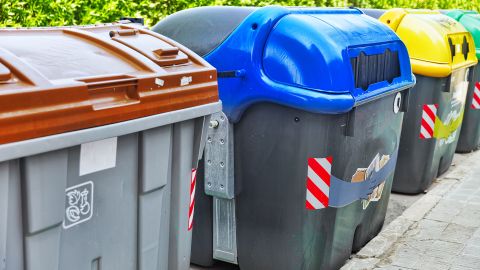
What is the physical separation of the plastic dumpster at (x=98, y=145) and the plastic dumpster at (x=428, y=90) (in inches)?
133

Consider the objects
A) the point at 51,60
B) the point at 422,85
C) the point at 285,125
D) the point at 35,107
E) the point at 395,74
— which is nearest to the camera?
the point at 35,107

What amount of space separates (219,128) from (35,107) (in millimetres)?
1793

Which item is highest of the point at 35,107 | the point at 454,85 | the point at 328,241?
the point at 35,107

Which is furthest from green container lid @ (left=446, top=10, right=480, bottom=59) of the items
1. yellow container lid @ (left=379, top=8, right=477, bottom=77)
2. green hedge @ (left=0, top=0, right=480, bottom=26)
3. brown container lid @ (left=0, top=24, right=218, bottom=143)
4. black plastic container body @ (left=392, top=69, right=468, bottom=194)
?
brown container lid @ (left=0, top=24, right=218, bottom=143)

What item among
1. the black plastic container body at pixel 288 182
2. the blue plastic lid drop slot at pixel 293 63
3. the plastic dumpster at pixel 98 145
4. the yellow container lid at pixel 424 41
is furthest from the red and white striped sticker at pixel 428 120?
the plastic dumpster at pixel 98 145

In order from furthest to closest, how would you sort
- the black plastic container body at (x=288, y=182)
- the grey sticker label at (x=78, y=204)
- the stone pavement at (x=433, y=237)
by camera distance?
1. the stone pavement at (x=433, y=237)
2. the black plastic container body at (x=288, y=182)
3. the grey sticker label at (x=78, y=204)

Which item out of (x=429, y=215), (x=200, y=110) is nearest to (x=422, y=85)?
(x=429, y=215)

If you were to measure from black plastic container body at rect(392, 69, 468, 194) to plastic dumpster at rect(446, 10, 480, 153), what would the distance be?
113 cm

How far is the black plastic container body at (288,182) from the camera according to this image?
3477 millimetres

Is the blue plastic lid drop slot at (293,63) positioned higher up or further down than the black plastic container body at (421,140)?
higher up

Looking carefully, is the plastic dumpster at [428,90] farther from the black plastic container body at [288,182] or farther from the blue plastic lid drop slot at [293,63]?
the blue plastic lid drop slot at [293,63]

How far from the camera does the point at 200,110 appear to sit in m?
2.66

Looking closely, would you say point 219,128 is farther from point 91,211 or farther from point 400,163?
point 400,163

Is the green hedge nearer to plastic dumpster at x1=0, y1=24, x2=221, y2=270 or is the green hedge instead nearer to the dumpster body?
the dumpster body
